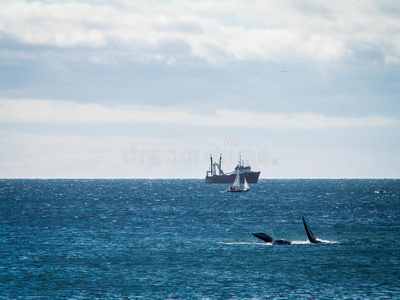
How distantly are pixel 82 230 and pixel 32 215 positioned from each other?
2859 centimetres

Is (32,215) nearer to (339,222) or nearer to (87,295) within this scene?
(339,222)

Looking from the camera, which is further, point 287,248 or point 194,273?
point 287,248

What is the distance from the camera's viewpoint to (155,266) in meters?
47.5

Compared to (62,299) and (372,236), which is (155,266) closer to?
(62,299)

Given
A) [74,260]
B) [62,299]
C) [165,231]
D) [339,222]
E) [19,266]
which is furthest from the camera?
[339,222]

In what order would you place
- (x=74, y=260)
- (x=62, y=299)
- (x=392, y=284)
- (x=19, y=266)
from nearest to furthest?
(x=62, y=299) < (x=392, y=284) < (x=19, y=266) < (x=74, y=260)

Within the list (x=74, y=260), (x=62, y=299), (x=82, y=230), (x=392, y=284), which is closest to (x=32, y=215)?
(x=82, y=230)

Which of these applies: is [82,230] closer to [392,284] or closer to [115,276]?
[115,276]

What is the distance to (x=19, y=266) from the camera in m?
47.1

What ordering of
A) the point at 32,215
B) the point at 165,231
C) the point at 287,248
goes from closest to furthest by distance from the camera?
the point at 287,248
the point at 165,231
the point at 32,215

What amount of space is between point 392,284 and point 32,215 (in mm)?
73975

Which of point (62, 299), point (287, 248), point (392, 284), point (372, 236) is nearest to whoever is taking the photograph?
point (62, 299)

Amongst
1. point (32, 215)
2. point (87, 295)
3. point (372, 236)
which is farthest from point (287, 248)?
point (32, 215)

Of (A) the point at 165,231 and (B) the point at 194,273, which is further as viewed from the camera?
(A) the point at 165,231
